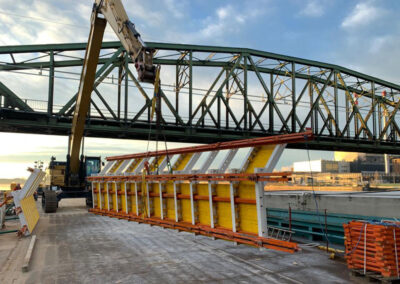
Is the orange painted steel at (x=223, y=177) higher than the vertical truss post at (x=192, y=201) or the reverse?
higher

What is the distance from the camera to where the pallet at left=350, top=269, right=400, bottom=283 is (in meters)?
7.78

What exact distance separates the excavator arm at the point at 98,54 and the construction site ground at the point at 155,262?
5.52 m

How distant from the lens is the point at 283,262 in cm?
950

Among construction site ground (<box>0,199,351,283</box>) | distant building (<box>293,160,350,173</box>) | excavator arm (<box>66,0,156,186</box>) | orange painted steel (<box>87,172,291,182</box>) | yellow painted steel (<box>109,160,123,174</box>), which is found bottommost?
distant building (<box>293,160,350,173</box>)

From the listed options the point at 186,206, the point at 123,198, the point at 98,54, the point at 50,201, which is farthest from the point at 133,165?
the point at 50,201

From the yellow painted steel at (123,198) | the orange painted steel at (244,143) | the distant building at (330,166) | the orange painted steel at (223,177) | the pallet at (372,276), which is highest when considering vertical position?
the orange painted steel at (244,143)

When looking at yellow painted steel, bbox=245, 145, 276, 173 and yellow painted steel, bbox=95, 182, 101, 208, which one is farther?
yellow painted steel, bbox=95, 182, 101, 208

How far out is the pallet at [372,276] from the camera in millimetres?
7777

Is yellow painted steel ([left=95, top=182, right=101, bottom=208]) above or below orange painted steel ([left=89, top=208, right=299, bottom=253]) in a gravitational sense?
above

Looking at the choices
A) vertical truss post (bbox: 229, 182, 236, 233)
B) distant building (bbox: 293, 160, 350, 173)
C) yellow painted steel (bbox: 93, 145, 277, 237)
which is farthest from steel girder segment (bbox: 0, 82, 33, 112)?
distant building (bbox: 293, 160, 350, 173)

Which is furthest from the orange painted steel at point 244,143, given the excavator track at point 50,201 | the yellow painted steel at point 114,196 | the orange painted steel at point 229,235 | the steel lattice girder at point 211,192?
the excavator track at point 50,201

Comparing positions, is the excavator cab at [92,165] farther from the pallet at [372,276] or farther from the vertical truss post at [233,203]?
the pallet at [372,276]

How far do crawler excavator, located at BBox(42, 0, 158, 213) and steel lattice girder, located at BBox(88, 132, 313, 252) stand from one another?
3192 mm

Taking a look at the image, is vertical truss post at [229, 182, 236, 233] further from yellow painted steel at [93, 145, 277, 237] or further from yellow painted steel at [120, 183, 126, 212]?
yellow painted steel at [120, 183, 126, 212]
